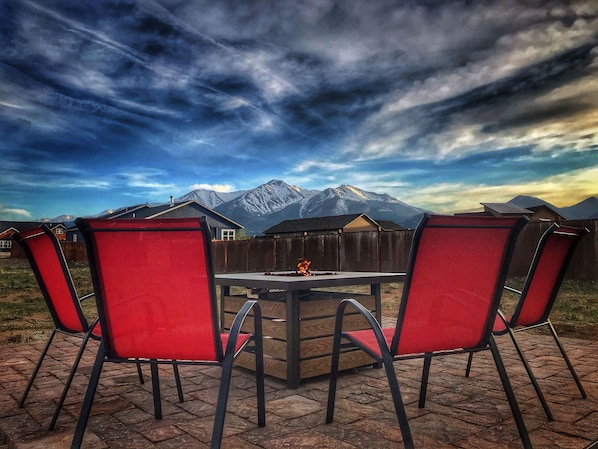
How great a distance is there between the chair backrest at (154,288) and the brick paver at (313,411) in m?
0.69

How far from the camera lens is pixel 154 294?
1769 mm

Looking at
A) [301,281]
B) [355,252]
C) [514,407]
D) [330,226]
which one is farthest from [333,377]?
[330,226]

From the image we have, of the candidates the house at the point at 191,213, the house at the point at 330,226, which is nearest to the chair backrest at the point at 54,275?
the house at the point at 191,213

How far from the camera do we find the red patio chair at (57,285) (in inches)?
93.4

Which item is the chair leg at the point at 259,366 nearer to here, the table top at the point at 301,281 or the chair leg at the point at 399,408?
the table top at the point at 301,281

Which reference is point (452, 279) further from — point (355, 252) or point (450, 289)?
point (355, 252)

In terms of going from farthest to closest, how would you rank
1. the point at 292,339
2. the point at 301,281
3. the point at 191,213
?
the point at 191,213 < the point at 292,339 < the point at 301,281

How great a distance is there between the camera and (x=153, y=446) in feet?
6.97

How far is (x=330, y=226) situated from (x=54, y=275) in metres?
48.7

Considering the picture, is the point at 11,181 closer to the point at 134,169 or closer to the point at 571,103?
the point at 134,169

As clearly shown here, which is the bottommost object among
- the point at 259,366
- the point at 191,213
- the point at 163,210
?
the point at 259,366

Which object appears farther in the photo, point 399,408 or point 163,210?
point 163,210

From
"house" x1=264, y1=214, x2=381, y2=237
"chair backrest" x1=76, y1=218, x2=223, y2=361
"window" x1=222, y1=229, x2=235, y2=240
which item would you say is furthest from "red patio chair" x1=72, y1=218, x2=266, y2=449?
"house" x1=264, y1=214, x2=381, y2=237

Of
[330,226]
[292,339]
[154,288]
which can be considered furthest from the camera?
[330,226]
